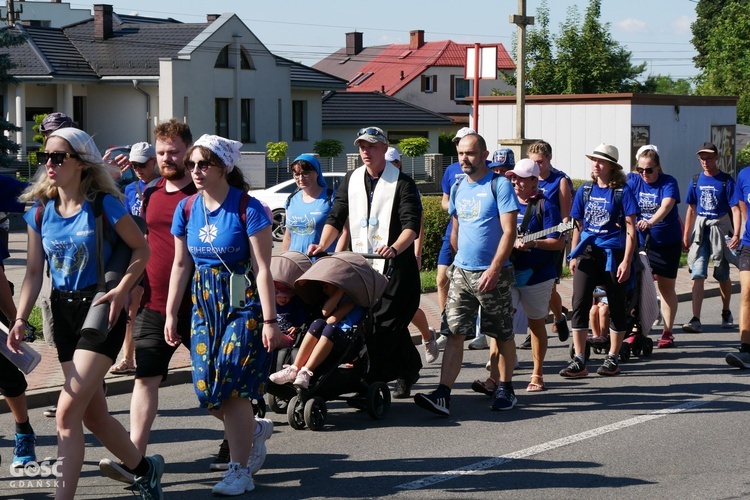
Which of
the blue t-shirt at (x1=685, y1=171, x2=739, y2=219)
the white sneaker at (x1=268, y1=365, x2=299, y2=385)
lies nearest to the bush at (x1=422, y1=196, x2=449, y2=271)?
the blue t-shirt at (x1=685, y1=171, x2=739, y2=219)

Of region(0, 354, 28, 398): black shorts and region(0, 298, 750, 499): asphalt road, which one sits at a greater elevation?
region(0, 354, 28, 398): black shorts

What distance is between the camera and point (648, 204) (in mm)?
11383

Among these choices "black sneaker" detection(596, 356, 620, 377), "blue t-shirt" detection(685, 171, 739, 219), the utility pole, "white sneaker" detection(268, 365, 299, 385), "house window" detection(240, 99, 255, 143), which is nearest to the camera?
"white sneaker" detection(268, 365, 299, 385)

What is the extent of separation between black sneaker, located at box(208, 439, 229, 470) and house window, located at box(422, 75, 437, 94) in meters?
76.8

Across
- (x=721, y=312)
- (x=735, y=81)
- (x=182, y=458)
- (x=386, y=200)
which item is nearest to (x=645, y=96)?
(x=721, y=312)

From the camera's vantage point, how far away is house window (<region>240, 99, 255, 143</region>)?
4928cm

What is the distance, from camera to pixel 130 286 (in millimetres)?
5750

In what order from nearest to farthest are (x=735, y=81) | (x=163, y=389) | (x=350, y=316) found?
(x=350, y=316)
(x=163, y=389)
(x=735, y=81)

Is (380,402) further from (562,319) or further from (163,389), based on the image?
(562,319)

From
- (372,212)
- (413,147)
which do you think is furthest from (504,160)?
(413,147)

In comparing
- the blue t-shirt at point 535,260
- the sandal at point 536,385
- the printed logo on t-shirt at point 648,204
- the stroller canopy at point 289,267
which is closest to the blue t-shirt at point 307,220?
the stroller canopy at point 289,267

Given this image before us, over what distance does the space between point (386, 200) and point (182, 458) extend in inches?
95.5

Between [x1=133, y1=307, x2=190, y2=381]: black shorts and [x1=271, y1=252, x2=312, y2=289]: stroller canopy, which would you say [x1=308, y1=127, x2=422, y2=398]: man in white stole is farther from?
[x1=133, y1=307, x2=190, y2=381]: black shorts

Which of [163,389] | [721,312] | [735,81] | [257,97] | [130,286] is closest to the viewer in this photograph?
[130,286]
